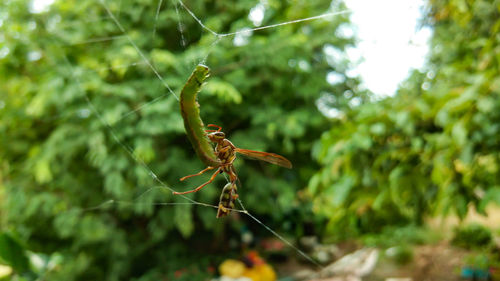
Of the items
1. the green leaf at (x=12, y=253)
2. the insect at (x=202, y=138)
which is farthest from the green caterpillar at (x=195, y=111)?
the green leaf at (x=12, y=253)

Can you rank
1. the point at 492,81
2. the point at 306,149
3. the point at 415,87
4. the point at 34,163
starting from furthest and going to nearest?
the point at 306,149, the point at 34,163, the point at 415,87, the point at 492,81

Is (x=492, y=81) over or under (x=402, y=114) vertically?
over

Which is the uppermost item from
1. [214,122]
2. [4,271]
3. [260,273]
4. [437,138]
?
[437,138]

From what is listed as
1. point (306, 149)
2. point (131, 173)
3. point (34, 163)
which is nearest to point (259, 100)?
point (306, 149)

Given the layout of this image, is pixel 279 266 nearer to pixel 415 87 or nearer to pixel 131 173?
pixel 131 173

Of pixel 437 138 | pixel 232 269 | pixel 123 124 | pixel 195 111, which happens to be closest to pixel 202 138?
pixel 195 111

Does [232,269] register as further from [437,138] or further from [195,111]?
[195,111]
